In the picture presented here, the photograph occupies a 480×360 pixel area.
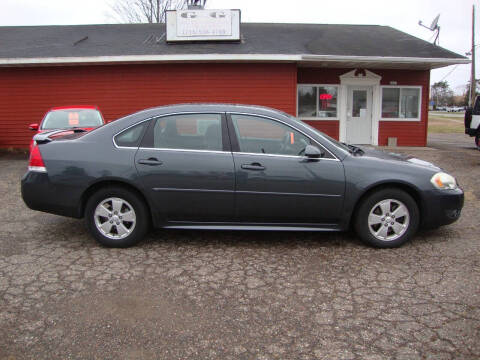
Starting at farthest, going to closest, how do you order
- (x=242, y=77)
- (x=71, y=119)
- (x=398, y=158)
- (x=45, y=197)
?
(x=242, y=77)
(x=71, y=119)
(x=398, y=158)
(x=45, y=197)

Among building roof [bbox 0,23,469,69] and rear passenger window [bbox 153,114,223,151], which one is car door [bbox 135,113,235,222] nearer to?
rear passenger window [bbox 153,114,223,151]

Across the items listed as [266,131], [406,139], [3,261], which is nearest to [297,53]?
[406,139]

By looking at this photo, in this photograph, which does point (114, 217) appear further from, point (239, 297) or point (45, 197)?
point (239, 297)

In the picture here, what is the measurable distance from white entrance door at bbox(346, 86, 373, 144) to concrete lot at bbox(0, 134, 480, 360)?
10350 mm

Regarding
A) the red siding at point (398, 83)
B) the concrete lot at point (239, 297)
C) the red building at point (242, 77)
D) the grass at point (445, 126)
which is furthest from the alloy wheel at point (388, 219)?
the grass at point (445, 126)

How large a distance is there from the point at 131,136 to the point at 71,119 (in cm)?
590

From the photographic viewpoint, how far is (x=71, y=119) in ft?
31.6

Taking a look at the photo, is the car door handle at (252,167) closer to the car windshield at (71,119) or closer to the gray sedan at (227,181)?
the gray sedan at (227,181)

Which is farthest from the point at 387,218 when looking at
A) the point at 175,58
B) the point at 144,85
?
the point at 144,85

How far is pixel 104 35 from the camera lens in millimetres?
15633

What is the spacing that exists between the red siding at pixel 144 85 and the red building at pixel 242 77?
3 cm

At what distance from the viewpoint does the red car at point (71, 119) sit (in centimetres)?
941

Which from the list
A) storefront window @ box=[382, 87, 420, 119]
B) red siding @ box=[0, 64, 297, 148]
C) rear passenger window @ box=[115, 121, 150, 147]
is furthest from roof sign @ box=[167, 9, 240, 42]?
rear passenger window @ box=[115, 121, 150, 147]

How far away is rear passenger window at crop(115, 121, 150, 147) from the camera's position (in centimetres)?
448
